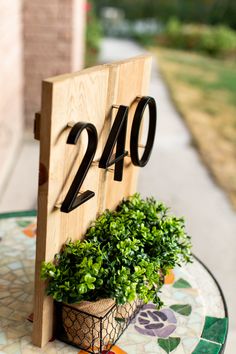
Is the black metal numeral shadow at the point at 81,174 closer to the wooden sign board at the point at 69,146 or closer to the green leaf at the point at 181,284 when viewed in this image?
the wooden sign board at the point at 69,146

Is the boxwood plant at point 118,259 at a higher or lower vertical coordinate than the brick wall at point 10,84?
lower

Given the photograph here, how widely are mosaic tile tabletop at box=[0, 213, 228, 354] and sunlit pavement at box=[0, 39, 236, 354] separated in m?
0.62

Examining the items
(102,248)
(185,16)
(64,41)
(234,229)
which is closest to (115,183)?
(102,248)

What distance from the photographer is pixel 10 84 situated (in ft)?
15.7

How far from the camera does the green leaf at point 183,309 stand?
2.04 m

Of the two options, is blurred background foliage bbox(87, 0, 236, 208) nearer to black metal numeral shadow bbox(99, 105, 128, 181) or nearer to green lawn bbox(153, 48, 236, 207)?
green lawn bbox(153, 48, 236, 207)

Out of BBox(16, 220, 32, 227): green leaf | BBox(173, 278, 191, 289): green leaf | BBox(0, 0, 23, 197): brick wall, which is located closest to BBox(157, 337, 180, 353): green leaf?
BBox(173, 278, 191, 289): green leaf

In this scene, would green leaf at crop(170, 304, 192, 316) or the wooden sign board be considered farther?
green leaf at crop(170, 304, 192, 316)

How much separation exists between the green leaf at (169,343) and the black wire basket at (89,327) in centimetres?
16

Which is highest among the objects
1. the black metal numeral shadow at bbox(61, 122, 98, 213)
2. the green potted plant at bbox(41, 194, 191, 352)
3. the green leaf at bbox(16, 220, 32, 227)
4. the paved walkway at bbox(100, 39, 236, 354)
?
the black metal numeral shadow at bbox(61, 122, 98, 213)

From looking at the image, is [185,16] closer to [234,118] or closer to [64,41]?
[234,118]

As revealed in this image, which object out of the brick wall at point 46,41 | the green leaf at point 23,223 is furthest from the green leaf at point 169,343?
the brick wall at point 46,41

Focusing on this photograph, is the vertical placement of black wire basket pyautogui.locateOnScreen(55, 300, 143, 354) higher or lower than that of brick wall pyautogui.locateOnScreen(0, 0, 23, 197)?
lower

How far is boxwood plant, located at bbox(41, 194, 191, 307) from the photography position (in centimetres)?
169
